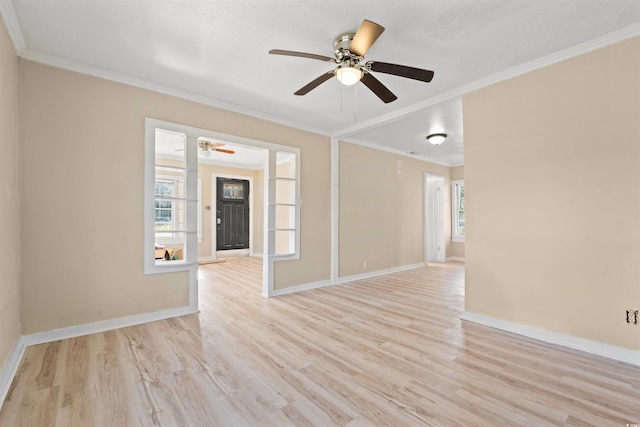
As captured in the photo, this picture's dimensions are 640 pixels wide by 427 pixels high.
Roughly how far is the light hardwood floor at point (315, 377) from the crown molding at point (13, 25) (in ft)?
8.14

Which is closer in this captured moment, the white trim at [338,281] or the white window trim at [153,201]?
the white window trim at [153,201]

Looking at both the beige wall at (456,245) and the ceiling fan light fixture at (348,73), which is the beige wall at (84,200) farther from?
the beige wall at (456,245)

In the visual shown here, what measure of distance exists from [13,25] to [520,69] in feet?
13.9

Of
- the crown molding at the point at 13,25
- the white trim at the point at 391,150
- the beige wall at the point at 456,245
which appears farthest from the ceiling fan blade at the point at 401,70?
the beige wall at the point at 456,245

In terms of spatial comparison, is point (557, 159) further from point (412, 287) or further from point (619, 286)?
point (412, 287)

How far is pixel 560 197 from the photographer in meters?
2.58

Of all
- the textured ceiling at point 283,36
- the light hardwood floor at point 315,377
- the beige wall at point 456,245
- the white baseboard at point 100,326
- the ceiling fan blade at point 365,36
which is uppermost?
the textured ceiling at point 283,36

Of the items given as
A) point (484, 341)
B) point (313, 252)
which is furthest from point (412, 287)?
point (484, 341)

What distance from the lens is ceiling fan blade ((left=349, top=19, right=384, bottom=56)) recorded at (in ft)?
6.01

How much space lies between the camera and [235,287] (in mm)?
4656

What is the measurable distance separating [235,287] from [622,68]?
5000mm

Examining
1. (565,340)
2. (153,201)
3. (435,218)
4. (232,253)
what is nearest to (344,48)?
(153,201)

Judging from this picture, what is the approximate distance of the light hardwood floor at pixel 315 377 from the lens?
1.62 metres

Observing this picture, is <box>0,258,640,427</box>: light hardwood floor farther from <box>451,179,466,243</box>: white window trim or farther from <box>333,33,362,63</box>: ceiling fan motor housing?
<box>451,179,466,243</box>: white window trim
